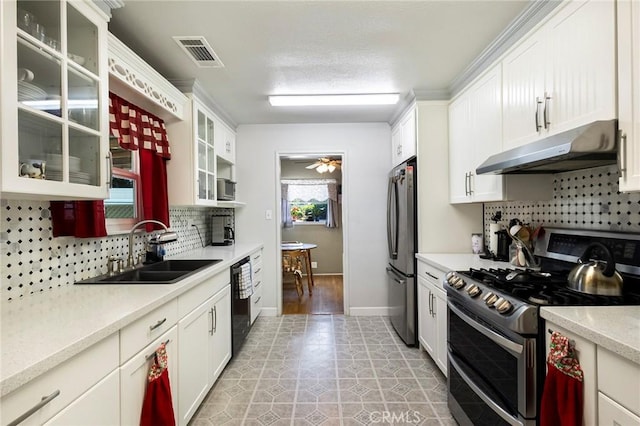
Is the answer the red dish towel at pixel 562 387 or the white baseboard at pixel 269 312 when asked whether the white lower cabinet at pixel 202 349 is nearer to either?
the white baseboard at pixel 269 312

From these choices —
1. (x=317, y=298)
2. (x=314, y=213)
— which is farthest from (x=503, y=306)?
(x=314, y=213)

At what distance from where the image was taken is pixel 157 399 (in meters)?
1.29

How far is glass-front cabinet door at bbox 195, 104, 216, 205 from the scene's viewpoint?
8.69 feet

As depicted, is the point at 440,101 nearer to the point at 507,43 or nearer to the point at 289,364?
the point at 507,43

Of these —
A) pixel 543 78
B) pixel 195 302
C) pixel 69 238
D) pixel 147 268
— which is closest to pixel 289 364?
pixel 195 302

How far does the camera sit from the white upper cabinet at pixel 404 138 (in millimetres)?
2975

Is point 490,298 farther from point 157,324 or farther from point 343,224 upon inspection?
point 343,224

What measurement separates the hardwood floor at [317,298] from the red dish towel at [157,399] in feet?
8.59

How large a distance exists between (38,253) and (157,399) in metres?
0.89

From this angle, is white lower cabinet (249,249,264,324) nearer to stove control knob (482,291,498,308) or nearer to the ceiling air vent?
the ceiling air vent

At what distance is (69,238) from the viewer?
1631 millimetres

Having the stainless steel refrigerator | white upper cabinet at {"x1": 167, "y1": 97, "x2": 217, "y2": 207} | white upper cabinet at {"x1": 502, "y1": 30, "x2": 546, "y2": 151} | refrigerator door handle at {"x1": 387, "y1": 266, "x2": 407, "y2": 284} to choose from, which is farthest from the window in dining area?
white upper cabinet at {"x1": 502, "y1": 30, "x2": 546, "y2": 151}

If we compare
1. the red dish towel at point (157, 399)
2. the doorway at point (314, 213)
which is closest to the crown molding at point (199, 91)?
the red dish towel at point (157, 399)

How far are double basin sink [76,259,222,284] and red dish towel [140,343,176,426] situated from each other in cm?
44
